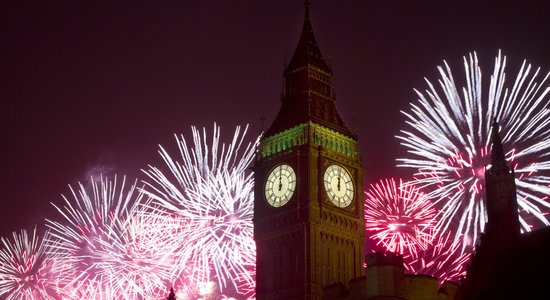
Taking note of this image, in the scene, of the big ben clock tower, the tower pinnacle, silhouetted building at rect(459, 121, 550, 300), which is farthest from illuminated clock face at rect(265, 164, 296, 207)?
silhouetted building at rect(459, 121, 550, 300)

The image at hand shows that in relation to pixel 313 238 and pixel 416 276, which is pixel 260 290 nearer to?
pixel 313 238

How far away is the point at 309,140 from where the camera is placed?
112125 millimetres

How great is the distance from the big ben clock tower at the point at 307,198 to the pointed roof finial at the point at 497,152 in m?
26.5

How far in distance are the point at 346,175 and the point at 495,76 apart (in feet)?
88.7

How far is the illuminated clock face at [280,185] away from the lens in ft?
368

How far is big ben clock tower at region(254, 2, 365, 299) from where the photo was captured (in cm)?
10912

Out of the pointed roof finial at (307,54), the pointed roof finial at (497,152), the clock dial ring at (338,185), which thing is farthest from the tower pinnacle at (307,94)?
the pointed roof finial at (497,152)

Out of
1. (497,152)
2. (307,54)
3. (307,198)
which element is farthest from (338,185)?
(497,152)

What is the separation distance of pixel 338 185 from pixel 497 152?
29.3 metres

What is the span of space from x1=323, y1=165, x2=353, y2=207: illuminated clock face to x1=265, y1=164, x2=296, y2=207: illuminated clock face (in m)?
3.28

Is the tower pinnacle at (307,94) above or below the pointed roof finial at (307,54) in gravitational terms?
below

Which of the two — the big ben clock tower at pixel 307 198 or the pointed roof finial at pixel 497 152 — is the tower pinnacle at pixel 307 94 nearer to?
the big ben clock tower at pixel 307 198

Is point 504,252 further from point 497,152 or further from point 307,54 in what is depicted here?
point 307,54

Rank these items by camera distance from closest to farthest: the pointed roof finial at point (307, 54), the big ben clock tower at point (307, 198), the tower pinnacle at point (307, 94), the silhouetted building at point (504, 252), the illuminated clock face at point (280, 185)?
the silhouetted building at point (504, 252), the big ben clock tower at point (307, 198), the illuminated clock face at point (280, 185), the tower pinnacle at point (307, 94), the pointed roof finial at point (307, 54)
